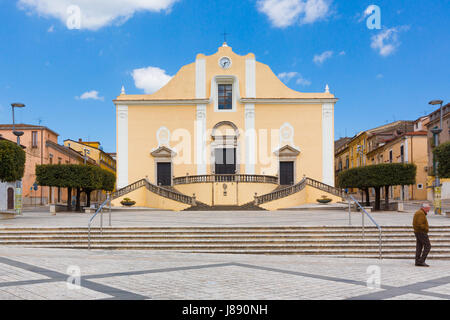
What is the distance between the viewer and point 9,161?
1970 cm

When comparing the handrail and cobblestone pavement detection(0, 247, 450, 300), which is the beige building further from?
cobblestone pavement detection(0, 247, 450, 300)

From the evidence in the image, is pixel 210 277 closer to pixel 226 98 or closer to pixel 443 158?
pixel 443 158

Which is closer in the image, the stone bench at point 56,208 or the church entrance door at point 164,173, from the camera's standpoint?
the stone bench at point 56,208

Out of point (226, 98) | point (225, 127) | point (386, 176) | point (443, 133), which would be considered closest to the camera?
point (386, 176)

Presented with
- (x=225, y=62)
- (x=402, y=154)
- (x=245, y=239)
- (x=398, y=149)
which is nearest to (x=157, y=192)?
(x=225, y=62)

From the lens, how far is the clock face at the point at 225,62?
37.9 meters

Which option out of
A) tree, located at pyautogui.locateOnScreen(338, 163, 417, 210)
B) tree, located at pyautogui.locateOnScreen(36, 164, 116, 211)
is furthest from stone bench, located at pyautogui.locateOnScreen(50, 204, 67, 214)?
tree, located at pyautogui.locateOnScreen(338, 163, 417, 210)

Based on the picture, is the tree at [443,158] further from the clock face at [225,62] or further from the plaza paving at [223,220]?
the clock face at [225,62]

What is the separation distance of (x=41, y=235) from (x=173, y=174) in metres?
22.8

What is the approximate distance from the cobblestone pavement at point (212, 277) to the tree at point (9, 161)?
8.86m

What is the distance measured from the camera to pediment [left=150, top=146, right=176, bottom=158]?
3672cm

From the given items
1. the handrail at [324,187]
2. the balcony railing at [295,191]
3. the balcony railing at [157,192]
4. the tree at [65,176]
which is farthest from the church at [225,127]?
the tree at [65,176]

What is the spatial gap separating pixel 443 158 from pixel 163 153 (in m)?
22.2
